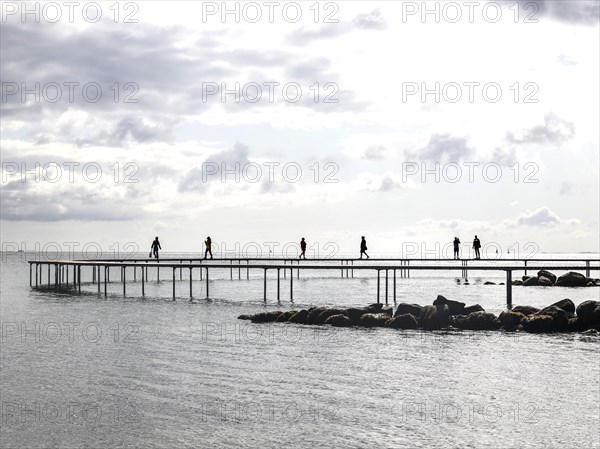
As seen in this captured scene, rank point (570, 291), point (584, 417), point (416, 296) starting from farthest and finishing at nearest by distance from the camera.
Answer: point (570, 291)
point (416, 296)
point (584, 417)

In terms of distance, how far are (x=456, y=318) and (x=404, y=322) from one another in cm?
240

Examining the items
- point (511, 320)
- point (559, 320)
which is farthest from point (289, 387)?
point (559, 320)

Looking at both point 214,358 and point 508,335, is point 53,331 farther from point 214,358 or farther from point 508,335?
point 508,335

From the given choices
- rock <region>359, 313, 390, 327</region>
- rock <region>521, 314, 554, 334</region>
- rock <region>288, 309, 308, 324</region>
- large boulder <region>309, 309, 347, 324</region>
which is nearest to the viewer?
rock <region>521, 314, 554, 334</region>

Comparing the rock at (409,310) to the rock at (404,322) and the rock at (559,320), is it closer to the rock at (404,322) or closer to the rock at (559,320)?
the rock at (404,322)

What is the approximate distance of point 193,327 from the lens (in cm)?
3116

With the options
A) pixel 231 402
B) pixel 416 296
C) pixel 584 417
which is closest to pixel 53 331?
pixel 231 402

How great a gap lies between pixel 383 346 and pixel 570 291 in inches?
1292

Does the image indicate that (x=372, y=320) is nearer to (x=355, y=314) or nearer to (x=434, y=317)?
(x=355, y=314)

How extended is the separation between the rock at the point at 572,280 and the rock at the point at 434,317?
31494mm

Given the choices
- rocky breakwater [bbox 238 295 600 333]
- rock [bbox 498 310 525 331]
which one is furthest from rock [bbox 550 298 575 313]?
rock [bbox 498 310 525 331]

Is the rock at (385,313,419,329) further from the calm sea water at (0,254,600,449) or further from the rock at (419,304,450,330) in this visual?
the calm sea water at (0,254,600,449)

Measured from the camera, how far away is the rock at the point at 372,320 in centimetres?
3118

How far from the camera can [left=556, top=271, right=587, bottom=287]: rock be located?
190 feet
